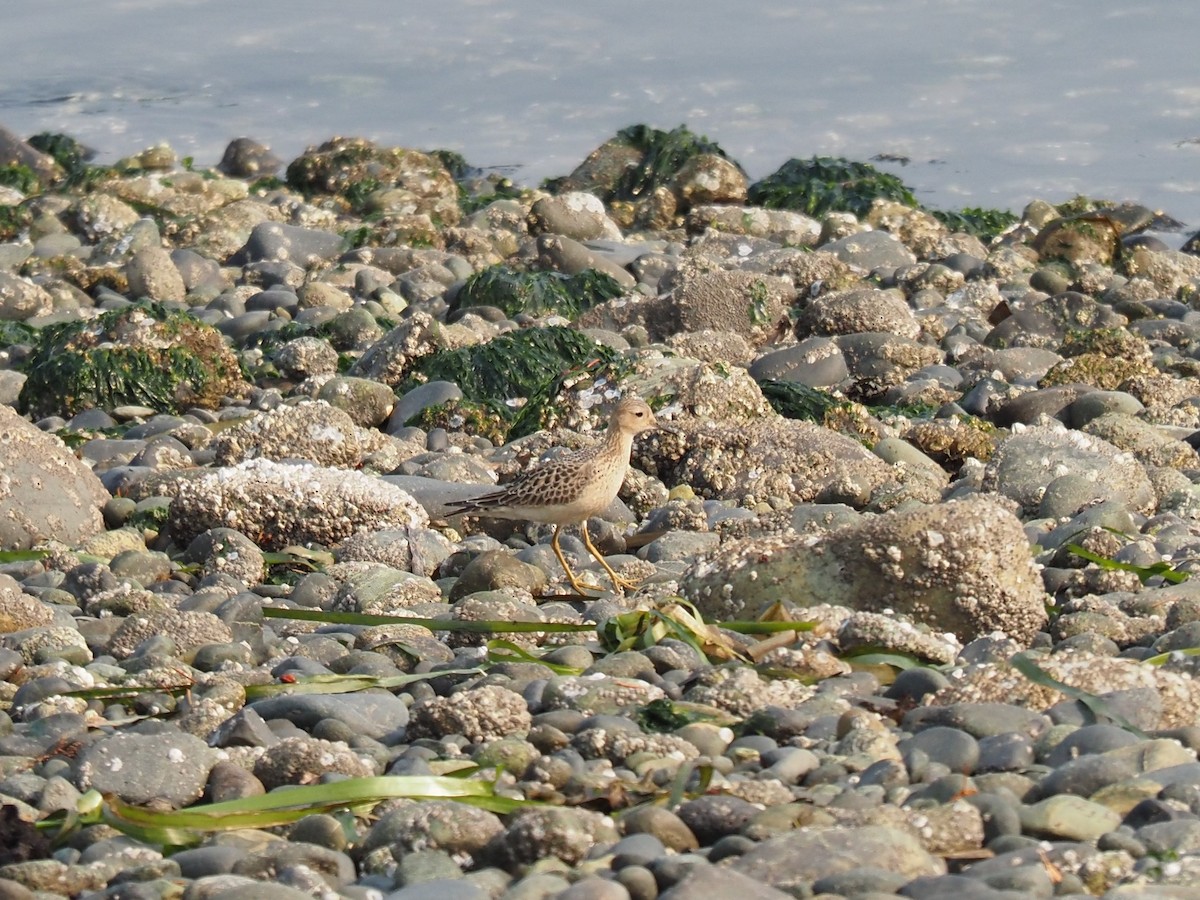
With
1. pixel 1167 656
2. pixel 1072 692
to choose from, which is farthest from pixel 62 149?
pixel 1072 692

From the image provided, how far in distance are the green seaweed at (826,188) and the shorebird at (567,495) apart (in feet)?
30.9

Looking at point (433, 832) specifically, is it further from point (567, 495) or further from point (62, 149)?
point (62, 149)

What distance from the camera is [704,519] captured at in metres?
7.02

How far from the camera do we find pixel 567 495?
6.33 metres

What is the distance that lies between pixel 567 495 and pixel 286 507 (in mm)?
1168

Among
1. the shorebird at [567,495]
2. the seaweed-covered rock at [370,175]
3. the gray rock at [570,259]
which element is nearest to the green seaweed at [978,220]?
the gray rock at [570,259]

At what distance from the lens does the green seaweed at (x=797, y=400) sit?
Result: 346 inches

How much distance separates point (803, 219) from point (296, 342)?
18.9ft

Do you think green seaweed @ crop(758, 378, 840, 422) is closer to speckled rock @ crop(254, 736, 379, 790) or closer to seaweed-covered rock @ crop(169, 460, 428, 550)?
seaweed-covered rock @ crop(169, 460, 428, 550)

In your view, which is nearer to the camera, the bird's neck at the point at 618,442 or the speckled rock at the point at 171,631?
the speckled rock at the point at 171,631

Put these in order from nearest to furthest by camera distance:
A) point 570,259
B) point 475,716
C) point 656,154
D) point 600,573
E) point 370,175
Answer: point 475,716 → point 600,573 → point 570,259 → point 656,154 → point 370,175

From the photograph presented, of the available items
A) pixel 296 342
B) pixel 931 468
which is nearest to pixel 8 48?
pixel 296 342

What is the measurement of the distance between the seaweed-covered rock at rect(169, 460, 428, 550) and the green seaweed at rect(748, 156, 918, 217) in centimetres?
947

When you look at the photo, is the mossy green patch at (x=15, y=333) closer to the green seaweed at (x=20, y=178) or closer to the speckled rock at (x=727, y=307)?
the speckled rock at (x=727, y=307)
